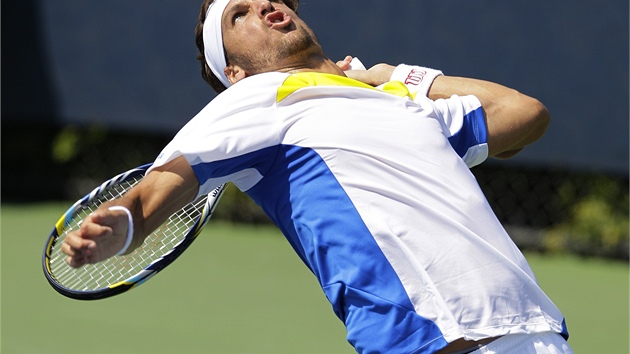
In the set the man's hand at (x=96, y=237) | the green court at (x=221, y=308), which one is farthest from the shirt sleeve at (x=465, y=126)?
the green court at (x=221, y=308)

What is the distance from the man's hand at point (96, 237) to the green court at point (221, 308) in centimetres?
295

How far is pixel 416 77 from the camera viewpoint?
265 cm

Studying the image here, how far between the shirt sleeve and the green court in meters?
2.52

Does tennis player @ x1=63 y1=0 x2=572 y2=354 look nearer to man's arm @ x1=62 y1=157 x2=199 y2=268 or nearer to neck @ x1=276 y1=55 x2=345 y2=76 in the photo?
man's arm @ x1=62 y1=157 x2=199 y2=268

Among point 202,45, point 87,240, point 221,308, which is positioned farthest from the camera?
point 221,308

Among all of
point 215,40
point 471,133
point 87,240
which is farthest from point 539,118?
point 87,240

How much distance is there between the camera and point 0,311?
5359mm

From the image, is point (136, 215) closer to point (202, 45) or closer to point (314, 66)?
point (314, 66)

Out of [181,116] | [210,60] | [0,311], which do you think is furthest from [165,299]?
[210,60]

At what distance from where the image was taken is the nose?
250 centimetres

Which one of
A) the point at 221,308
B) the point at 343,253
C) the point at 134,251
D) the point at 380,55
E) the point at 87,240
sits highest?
the point at 87,240

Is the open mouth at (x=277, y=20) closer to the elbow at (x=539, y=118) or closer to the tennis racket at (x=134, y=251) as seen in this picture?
the tennis racket at (x=134, y=251)

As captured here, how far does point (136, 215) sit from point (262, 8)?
73 centimetres

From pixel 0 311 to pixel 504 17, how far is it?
328 centimetres
